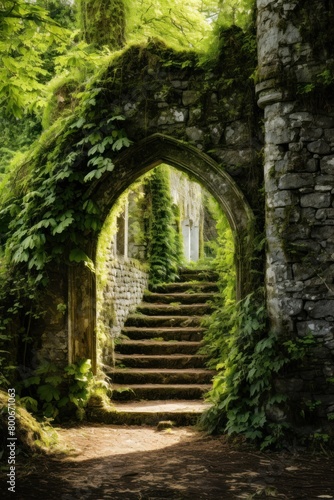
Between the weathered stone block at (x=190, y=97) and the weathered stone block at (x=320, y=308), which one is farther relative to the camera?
the weathered stone block at (x=190, y=97)

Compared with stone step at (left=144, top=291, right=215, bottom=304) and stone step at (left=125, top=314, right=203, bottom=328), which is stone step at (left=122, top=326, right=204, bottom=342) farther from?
stone step at (left=144, top=291, right=215, bottom=304)

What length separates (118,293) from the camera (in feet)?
33.6

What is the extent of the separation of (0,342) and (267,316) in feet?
10.7

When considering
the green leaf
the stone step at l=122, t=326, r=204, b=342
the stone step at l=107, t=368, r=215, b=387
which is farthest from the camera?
the stone step at l=122, t=326, r=204, b=342

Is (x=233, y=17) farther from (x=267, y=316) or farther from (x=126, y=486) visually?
(x=126, y=486)

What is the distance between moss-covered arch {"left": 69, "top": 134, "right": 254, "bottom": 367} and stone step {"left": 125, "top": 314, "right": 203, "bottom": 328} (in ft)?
11.1

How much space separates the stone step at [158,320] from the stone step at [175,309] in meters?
0.31

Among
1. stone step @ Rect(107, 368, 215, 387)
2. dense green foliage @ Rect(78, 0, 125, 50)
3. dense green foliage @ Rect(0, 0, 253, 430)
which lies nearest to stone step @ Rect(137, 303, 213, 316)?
stone step @ Rect(107, 368, 215, 387)

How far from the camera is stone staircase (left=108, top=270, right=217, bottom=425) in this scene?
7.33 meters

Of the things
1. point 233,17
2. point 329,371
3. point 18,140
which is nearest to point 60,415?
point 329,371

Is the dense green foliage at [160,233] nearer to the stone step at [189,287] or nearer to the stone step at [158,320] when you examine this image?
the stone step at [189,287]

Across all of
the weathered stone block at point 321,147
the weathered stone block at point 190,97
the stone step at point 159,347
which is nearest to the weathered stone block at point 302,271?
the weathered stone block at point 321,147

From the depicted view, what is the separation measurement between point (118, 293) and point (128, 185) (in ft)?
10.6

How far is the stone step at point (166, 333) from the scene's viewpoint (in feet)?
32.9
